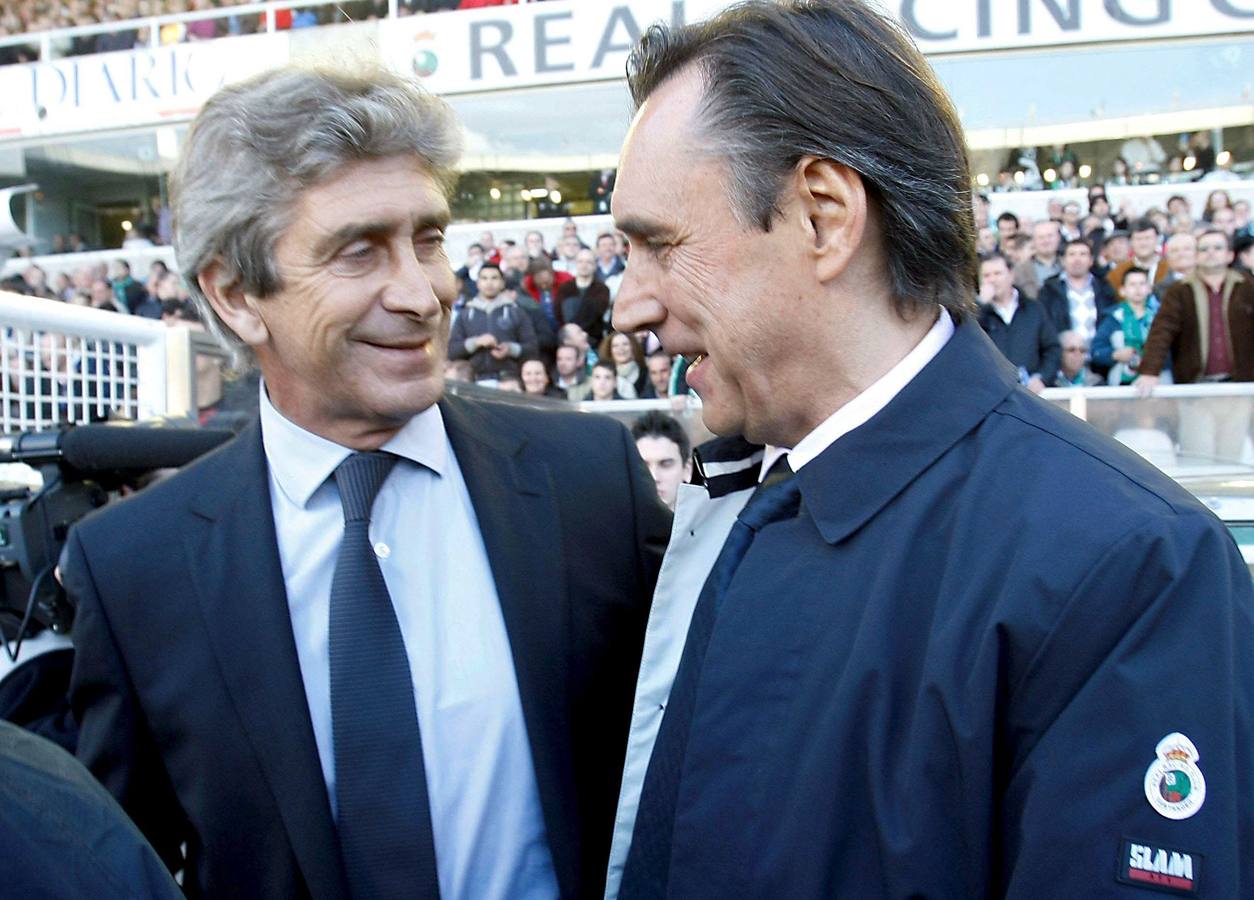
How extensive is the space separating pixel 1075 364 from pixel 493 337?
398cm

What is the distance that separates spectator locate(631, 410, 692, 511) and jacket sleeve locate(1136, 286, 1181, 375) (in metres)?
3.30

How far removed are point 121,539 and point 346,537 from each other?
1.02 ft

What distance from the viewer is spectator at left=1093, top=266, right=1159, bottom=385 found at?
24.0 feet

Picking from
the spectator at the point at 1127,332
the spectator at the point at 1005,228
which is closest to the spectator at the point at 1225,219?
the spectator at the point at 1005,228

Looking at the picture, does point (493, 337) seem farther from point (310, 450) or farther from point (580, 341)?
point (310, 450)

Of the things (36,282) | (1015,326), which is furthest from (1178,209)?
(36,282)

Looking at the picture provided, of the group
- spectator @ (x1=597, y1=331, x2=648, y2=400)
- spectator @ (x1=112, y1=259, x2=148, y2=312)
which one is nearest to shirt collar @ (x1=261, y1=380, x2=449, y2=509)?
spectator @ (x1=597, y1=331, x2=648, y2=400)

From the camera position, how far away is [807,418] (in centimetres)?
136

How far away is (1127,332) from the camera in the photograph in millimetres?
7457

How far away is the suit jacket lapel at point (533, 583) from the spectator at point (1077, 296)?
6457 millimetres

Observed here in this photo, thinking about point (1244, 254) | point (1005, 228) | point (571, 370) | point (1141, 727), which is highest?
point (1005, 228)

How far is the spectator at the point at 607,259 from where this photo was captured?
10430 millimetres

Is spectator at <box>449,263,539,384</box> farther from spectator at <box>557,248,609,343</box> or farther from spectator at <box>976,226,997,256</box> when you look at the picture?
spectator at <box>976,226,997,256</box>

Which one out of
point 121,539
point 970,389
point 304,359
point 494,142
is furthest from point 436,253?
point 494,142
